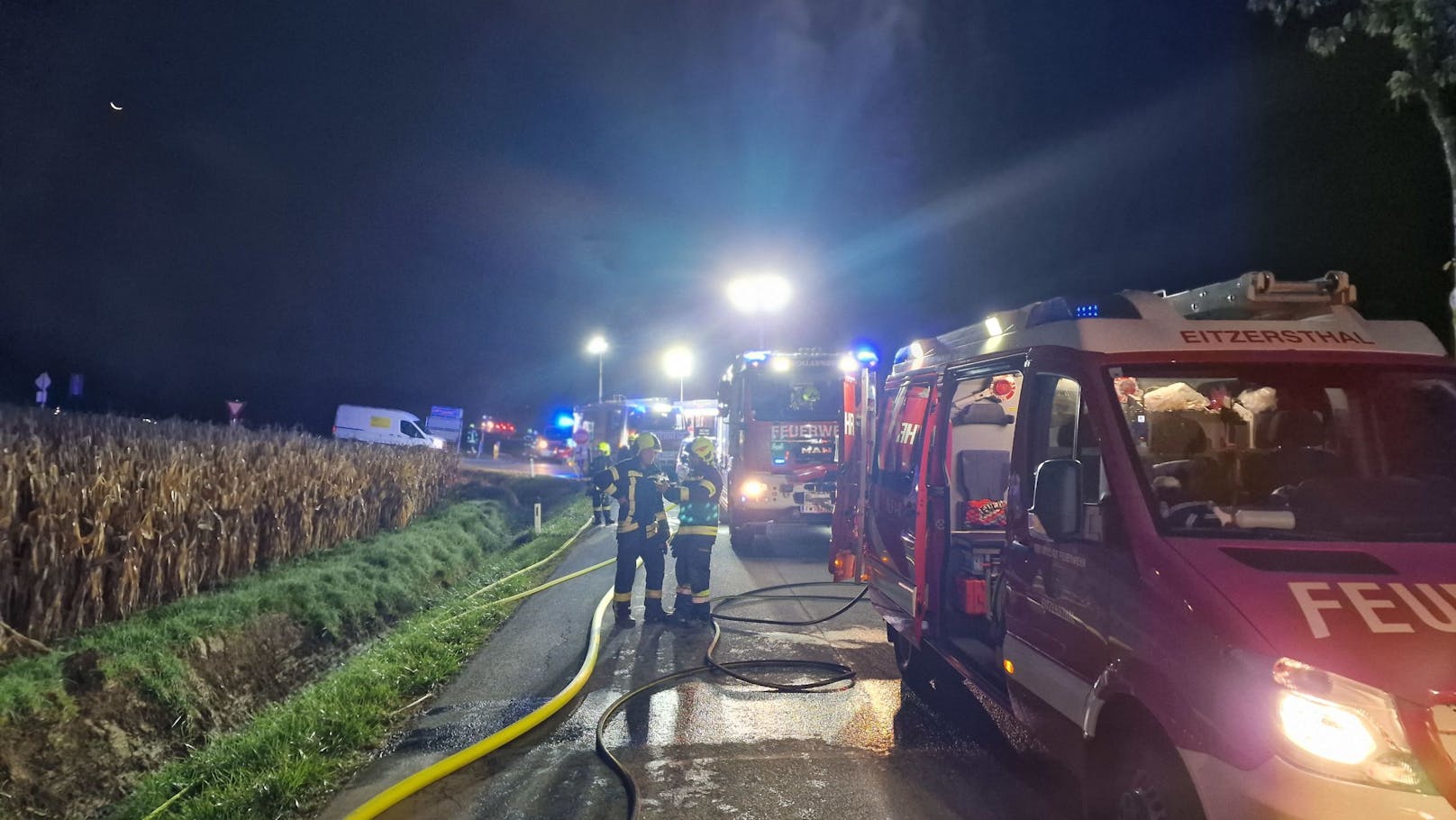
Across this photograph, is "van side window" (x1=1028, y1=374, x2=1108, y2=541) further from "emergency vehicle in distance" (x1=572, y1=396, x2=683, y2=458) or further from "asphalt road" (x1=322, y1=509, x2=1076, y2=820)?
"emergency vehicle in distance" (x1=572, y1=396, x2=683, y2=458)

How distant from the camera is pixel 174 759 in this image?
630 cm

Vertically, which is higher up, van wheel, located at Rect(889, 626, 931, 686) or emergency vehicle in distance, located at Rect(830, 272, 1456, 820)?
emergency vehicle in distance, located at Rect(830, 272, 1456, 820)

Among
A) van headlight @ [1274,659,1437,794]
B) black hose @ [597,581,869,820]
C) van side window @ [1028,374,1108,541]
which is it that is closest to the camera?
van headlight @ [1274,659,1437,794]

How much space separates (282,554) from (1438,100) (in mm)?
17405

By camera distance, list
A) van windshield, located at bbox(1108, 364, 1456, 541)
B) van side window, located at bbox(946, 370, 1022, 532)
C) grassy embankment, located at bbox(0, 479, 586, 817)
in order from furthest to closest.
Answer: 1. van side window, located at bbox(946, 370, 1022, 532)
2. grassy embankment, located at bbox(0, 479, 586, 817)
3. van windshield, located at bbox(1108, 364, 1456, 541)

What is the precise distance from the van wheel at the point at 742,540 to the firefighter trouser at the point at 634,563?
521cm

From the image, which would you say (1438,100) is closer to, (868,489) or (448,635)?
(868,489)

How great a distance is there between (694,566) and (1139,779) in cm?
589

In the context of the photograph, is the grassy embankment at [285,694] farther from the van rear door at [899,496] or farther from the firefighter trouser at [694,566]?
the van rear door at [899,496]

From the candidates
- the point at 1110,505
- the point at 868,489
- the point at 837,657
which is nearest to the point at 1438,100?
the point at 868,489

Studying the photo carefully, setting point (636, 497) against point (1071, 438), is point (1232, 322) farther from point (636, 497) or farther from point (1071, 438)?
point (636, 497)

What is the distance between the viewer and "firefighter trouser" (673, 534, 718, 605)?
891 cm

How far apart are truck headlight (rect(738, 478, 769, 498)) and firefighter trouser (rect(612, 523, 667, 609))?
16.2ft

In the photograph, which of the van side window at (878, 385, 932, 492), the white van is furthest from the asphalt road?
the white van
